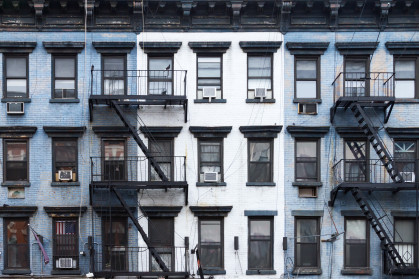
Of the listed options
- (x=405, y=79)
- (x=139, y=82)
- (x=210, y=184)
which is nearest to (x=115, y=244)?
(x=210, y=184)

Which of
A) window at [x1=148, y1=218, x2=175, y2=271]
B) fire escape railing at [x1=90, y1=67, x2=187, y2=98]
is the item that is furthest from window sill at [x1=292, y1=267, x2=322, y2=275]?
fire escape railing at [x1=90, y1=67, x2=187, y2=98]

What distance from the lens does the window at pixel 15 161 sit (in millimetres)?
17750

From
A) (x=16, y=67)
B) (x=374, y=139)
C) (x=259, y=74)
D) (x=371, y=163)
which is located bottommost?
(x=371, y=163)

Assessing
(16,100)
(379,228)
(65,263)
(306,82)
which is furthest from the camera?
(306,82)

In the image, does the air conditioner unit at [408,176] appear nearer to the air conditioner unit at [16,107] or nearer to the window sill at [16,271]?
the window sill at [16,271]

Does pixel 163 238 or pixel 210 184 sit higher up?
pixel 210 184

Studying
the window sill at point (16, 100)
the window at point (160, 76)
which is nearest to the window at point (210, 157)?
the window at point (160, 76)

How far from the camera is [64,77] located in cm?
1808

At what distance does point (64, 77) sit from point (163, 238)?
649 centimetres

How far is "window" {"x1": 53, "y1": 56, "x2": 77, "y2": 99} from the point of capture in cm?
1803

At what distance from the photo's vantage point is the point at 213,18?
60.2 ft

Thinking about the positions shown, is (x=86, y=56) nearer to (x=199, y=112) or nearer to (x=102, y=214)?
(x=199, y=112)

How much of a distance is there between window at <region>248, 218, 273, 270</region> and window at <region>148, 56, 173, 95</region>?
5382 millimetres

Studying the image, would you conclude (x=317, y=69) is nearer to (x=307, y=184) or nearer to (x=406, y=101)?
(x=406, y=101)
